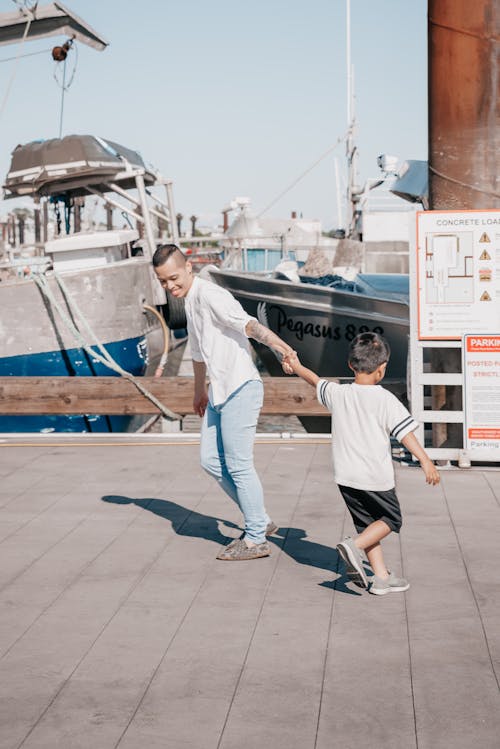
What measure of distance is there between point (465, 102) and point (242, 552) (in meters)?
4.36

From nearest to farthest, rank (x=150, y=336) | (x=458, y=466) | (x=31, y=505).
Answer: (x=31, y=505), (x=458, y=466), (x=150, y=336)

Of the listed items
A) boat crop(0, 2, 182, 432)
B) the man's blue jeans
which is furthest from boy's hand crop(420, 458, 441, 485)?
boat crop(0, 2, 182, 432)

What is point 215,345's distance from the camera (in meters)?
5.77

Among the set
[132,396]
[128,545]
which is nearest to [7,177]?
[132,396]

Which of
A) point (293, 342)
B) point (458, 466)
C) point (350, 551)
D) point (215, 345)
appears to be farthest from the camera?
point (293, 342)

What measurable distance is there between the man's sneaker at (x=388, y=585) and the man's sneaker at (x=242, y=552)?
2.81 ft

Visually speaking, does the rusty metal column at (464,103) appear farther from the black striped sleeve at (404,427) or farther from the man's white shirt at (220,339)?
the black striped sleeve at (404,427)

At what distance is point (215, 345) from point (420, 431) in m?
3.14

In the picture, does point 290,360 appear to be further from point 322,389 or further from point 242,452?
point 242,452

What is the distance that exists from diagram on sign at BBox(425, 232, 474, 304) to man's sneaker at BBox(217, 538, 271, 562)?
317cm

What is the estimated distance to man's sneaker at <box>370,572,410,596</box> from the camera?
16.8 feet

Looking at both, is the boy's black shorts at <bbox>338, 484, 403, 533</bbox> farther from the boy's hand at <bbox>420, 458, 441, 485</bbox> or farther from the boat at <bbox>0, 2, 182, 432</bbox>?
the boat at <bbox>0, 2, 182, 432</bbox>

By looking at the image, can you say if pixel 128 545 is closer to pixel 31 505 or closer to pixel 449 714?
pixel 31 505

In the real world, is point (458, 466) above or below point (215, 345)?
below
